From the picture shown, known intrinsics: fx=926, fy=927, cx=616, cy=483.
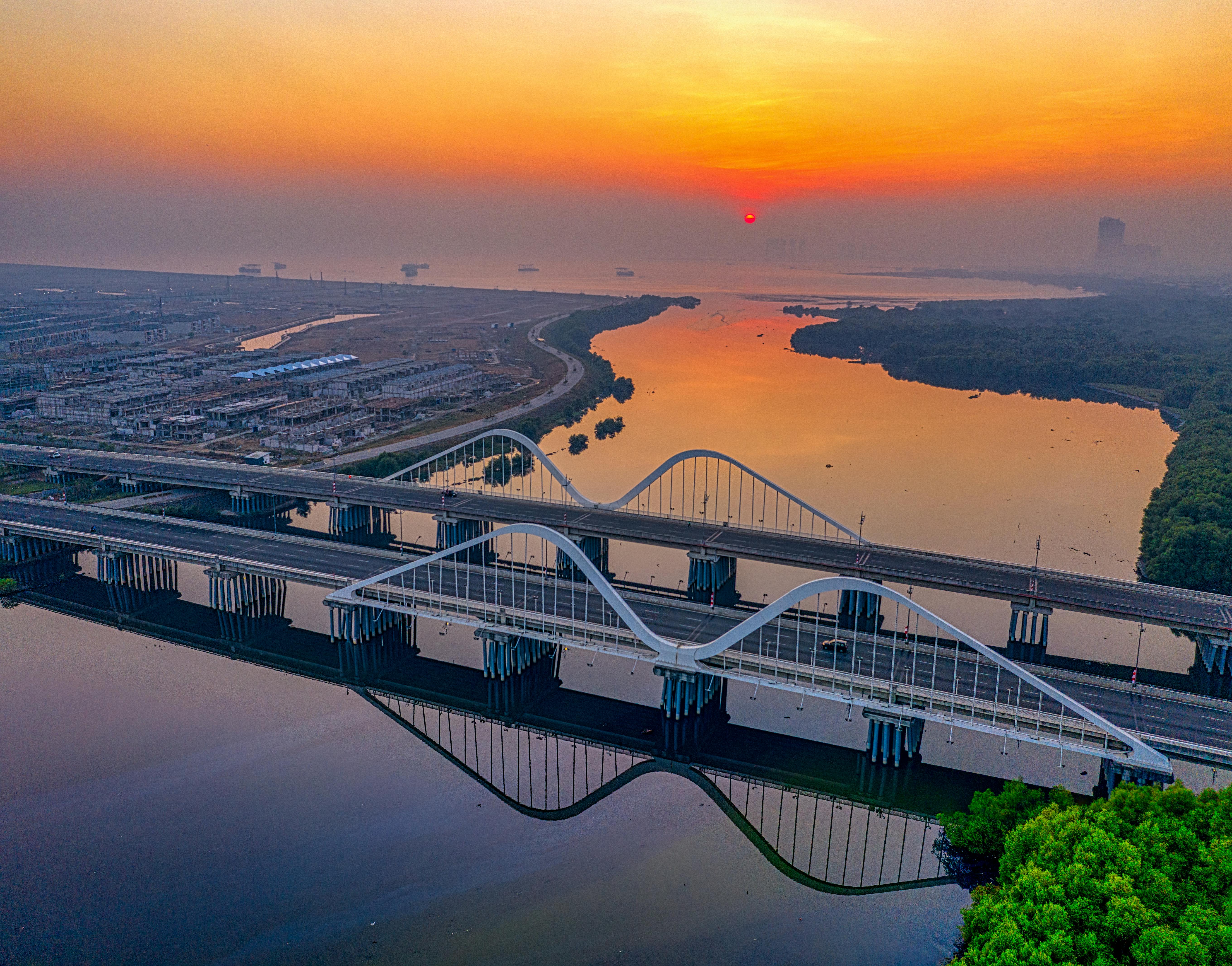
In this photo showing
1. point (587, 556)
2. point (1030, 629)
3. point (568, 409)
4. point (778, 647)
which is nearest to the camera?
point (778, 647)

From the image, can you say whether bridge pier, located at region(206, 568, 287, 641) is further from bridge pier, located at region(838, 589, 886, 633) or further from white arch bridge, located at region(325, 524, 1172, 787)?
bridge pier, located at region(838, 589, 886, 633)

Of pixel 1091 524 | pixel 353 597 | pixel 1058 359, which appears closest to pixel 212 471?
pixel 353 597

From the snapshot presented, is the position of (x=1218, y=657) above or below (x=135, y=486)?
below

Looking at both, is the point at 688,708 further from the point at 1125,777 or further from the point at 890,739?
the point at 1125,777

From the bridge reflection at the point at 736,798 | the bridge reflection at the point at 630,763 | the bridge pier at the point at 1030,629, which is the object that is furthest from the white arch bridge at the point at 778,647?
the bridge pier at the point at 1030,629

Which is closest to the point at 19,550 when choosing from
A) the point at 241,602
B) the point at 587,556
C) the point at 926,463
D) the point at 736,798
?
the point at 241,602

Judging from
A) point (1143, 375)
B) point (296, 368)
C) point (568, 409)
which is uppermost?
point (1143, 375)

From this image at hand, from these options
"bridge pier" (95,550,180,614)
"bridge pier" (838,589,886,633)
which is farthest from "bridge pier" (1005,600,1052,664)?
"bridge pier" (95,550,180,614)

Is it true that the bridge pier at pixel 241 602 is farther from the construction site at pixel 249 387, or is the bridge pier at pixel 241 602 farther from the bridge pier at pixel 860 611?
the construction site at pixel 249 387
